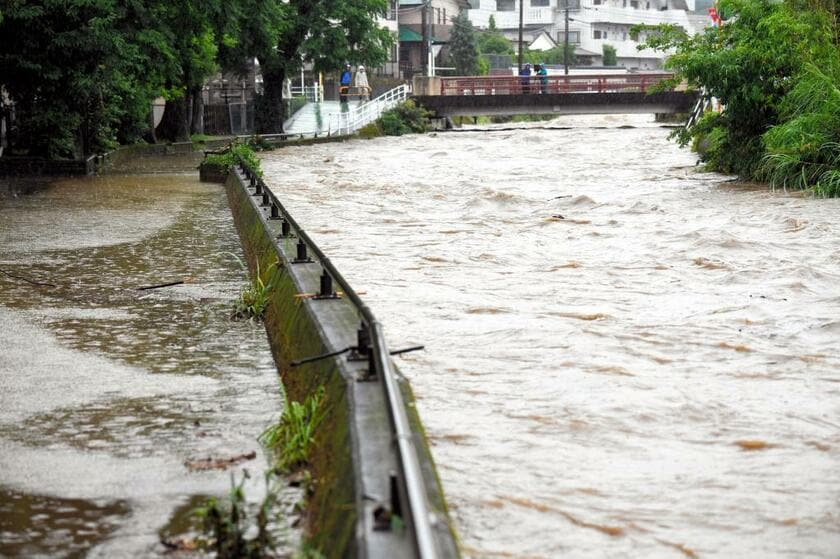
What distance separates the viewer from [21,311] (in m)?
11.6

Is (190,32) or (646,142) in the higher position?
(190,32)

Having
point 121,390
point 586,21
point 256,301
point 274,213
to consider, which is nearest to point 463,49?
point 586,21

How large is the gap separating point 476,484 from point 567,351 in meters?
3.53

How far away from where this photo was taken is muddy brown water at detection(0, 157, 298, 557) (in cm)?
609

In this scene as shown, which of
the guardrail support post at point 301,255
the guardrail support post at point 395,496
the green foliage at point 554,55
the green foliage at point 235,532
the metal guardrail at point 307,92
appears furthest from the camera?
the green foliage at point 554,55

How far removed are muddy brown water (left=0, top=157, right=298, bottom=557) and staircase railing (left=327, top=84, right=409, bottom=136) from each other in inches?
1390

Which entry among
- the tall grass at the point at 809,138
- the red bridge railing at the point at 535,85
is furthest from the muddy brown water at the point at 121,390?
the red bridge railing at the point at 535,85

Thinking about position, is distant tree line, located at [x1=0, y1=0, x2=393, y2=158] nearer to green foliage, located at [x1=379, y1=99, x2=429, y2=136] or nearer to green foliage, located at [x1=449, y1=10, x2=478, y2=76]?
green foliage, located at [x1=379, y1=99, x2=429, y2=136]

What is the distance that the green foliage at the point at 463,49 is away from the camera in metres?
88.5

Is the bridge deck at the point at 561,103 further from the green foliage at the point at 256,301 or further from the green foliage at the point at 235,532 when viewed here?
the green foliage at the point at 235,532

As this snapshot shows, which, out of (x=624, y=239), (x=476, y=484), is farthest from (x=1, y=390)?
(x=624, y=239)

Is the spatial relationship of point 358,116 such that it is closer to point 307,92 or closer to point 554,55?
point 307,92

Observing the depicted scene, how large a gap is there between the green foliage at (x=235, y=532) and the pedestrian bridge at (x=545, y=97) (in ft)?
181

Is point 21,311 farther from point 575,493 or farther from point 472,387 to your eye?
point 575,493
